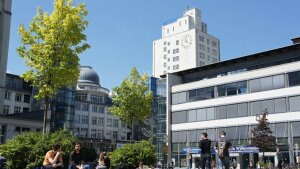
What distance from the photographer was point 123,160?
30875 millimetres

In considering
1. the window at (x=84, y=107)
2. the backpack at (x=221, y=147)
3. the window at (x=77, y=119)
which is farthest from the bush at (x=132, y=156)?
the window at (x=84, y=107)

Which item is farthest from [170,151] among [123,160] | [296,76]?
[123,160]

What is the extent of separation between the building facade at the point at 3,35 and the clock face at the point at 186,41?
64852mm

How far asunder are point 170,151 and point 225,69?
16.4 meters

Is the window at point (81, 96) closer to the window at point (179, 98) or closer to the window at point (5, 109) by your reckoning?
the window at point (5, 109)

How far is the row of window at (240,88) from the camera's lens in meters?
52.0

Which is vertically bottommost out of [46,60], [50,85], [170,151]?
[170,151]

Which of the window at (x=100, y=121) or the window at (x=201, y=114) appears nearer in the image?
the window at (x=201, y=114)

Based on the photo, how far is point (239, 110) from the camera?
56.3 metres

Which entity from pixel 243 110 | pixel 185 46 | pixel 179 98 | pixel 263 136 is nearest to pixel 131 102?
pixel 263 136

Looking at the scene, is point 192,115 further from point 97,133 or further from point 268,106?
point 97,133

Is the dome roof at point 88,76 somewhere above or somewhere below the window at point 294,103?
above

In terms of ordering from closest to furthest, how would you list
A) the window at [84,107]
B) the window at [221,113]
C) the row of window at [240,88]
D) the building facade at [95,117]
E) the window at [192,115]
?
the row of window at [240,88], the window at [221,113], the window at [192,115], the building facade at [95,117], the window at [84,107]

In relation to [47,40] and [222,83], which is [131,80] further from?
[47,40]
